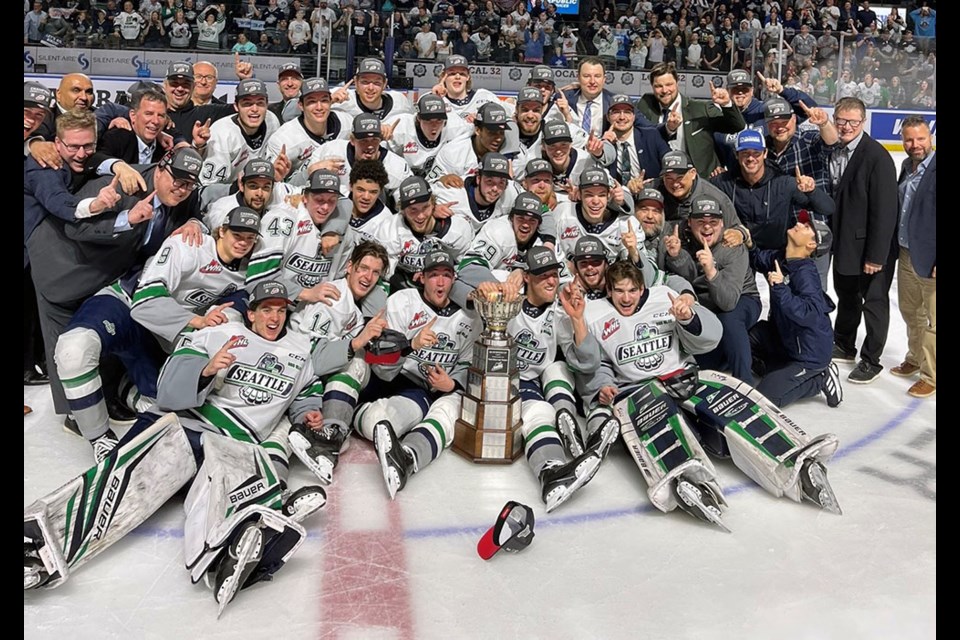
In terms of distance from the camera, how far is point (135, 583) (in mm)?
2738

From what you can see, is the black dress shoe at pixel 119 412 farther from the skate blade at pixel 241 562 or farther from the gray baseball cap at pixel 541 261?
the gray baseball cap at pixel 541 261

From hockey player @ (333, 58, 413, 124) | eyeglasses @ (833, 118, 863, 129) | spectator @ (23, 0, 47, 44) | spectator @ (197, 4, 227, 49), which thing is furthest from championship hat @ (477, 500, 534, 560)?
spectator @ (23, 0, 47, 44)

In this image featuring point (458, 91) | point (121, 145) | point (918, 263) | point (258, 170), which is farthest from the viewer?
point (458, 91)

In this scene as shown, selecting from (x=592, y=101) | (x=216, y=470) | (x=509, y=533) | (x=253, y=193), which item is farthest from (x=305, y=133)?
(x=509, y=533)

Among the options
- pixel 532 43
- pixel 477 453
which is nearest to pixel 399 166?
pixel 477 453

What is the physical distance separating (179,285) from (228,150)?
4.21ft

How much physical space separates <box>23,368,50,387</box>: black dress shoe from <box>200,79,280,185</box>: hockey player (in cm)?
131

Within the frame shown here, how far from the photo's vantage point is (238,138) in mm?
4953

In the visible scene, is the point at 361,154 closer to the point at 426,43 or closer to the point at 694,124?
the point at 694,124

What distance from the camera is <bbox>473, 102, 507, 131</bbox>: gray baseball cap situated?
4.87m

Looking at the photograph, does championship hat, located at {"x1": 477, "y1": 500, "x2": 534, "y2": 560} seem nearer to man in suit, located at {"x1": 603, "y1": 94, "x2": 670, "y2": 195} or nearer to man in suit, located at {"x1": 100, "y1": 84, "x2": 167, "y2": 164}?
man in suit, located at {"x1": 603, "y1": 94, "x2": 670, "y2": 195}

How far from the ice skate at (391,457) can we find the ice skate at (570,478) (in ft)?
1.83

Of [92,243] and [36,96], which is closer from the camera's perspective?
[92,243]

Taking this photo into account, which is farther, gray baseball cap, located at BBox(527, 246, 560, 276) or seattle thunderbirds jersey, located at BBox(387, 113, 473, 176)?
seattle thunderbirds jersey, located at BBox(387, 113, 473, 176)
